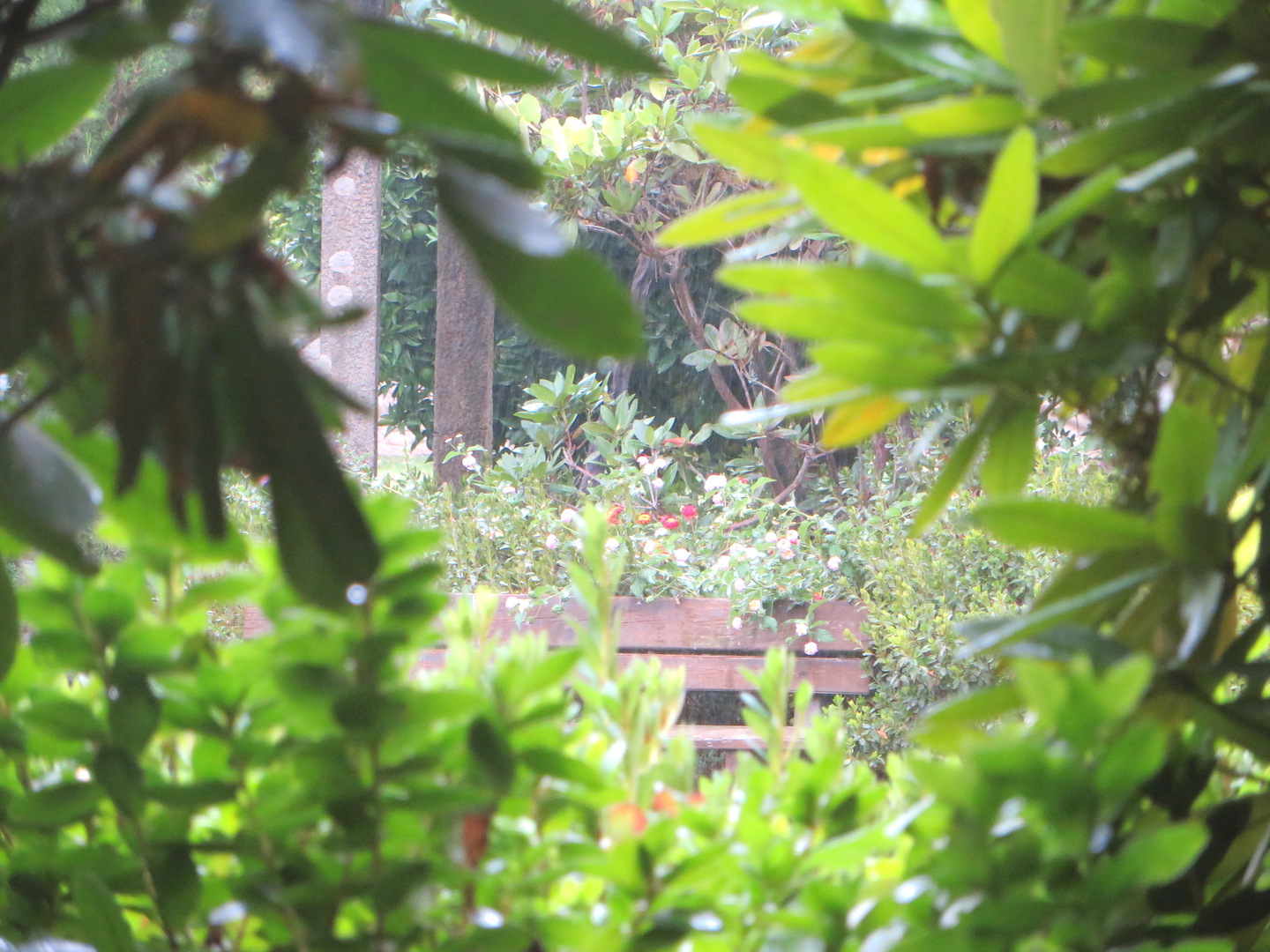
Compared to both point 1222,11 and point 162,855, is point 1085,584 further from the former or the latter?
point 162,855

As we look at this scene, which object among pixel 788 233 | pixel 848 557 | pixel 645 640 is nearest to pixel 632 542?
pixel 645 640

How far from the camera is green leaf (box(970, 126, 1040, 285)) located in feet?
0.98

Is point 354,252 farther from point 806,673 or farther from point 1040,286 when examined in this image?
point 1040,286

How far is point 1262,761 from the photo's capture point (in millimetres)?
332

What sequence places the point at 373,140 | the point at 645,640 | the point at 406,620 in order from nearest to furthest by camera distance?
→ the point at 373,140 < the point at 406,620 < the point at 645,640

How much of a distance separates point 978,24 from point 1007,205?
0.09m

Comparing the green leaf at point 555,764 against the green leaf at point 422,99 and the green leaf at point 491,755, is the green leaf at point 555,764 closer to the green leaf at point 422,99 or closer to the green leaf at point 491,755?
the green leaf at point 491,755

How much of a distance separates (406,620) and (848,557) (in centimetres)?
299

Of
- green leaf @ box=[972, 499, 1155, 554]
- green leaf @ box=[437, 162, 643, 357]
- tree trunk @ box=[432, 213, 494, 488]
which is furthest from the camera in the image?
tree trunk @ box=[432, 213, 494, 488]

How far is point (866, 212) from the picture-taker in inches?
12.6

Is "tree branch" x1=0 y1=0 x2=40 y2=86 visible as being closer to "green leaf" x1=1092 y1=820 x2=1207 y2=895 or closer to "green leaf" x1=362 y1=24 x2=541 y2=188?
"green leaf" x1=362 y1=24 x2=541 y2=188

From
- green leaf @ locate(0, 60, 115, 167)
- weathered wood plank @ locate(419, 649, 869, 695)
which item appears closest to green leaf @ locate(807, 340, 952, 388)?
green leaf @ locate(0, 60, 115, 167)

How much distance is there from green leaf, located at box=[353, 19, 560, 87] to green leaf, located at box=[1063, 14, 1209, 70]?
18cm

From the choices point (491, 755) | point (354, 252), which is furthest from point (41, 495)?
point (354, 252)
